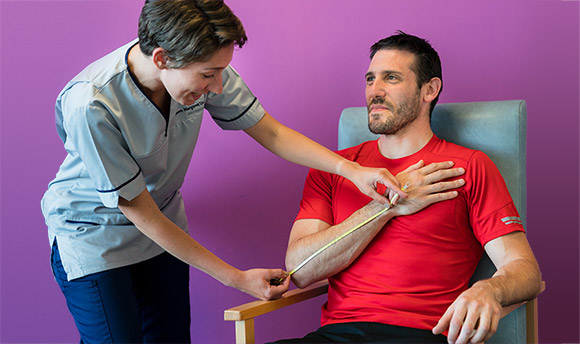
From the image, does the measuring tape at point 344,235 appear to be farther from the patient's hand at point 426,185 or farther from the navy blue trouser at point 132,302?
the navy blue trouser at point 132,302

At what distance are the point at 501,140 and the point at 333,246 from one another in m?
0.57

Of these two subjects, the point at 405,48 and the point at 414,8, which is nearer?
the point at 405,48

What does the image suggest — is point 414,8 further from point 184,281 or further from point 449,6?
point 184,281

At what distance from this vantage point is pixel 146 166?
1580mm

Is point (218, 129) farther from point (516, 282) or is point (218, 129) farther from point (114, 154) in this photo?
point (516, 282)

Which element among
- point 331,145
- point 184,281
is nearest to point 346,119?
point 331,145

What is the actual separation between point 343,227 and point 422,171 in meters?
0.26

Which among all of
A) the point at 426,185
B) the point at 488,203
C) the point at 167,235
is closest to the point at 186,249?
the point at 167,235

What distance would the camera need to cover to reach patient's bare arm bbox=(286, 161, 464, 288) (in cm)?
163

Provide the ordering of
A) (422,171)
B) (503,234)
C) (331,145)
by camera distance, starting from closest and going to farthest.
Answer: (503,234) < (422,171) < (331,145)

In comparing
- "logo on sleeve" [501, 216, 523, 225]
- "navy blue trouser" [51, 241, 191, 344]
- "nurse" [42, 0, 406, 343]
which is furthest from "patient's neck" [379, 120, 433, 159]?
"navy blue trouser" [51, 241, 191, 344]

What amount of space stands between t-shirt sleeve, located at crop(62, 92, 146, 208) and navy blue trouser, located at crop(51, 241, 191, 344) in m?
0.25

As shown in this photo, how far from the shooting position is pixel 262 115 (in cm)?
173

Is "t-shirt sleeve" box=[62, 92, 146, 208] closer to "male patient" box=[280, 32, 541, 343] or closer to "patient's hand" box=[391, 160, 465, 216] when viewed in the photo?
"male patient" box=[280, 32, 541, 343]
